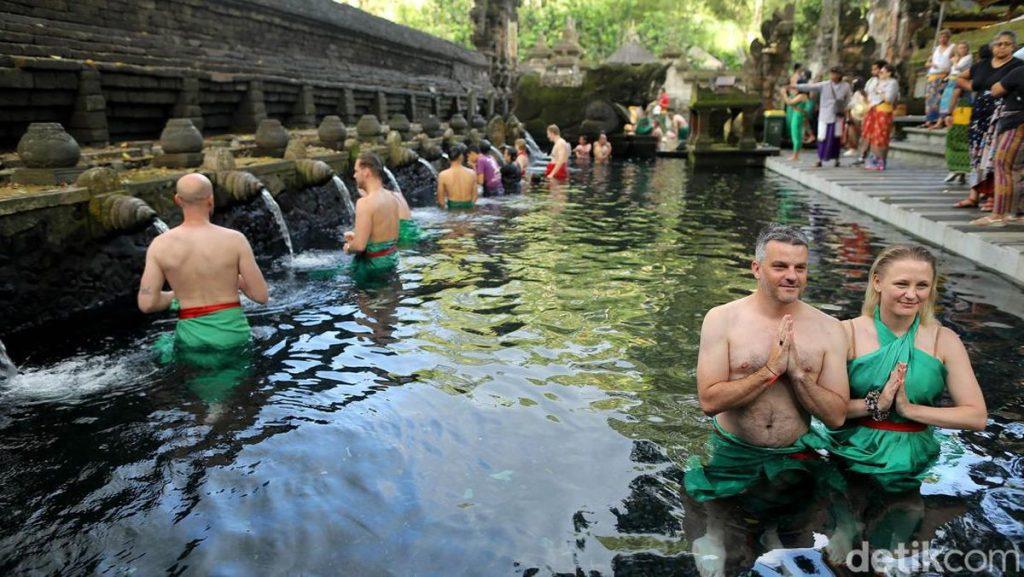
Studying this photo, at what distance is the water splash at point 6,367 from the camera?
4938 millimetres

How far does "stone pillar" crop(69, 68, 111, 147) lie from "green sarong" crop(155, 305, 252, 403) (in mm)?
6399

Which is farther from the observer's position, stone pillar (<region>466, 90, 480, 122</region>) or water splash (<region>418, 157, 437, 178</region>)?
stone pillar (<region>466, 90, 480, 122</region>)

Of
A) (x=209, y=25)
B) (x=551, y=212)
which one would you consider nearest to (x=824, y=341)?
(x=551, y=212)

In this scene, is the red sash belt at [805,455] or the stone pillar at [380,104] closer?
the red sash belt at [805,455]

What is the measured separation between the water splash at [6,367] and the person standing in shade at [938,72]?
1646cm

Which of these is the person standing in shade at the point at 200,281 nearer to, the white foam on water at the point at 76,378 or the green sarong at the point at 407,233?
the white foam on water at the point at 76,378

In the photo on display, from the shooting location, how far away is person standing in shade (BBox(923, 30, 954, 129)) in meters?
15.2

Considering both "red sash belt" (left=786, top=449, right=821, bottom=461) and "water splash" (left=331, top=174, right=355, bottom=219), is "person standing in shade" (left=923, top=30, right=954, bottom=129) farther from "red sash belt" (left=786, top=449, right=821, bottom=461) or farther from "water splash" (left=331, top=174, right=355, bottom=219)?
"red sash belt" (left=786, top=449, right=821, bottom=461)

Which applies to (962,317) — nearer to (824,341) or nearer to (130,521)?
(824,341)

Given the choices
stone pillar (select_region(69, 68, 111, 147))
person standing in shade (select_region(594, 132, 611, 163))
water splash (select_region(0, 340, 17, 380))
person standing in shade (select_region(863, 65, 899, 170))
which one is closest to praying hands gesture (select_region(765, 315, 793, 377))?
water splash (select_region(0, 340, 17, 380))

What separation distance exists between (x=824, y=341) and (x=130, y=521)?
10.9ft

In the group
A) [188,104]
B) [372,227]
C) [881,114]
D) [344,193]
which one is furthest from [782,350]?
[881,114]

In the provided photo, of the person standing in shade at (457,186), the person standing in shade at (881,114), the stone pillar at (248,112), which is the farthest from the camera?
the stone pillar at (248,112)

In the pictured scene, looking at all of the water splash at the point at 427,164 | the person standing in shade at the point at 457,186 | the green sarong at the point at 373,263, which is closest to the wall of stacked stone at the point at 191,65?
the water splash at the point at 427,164
